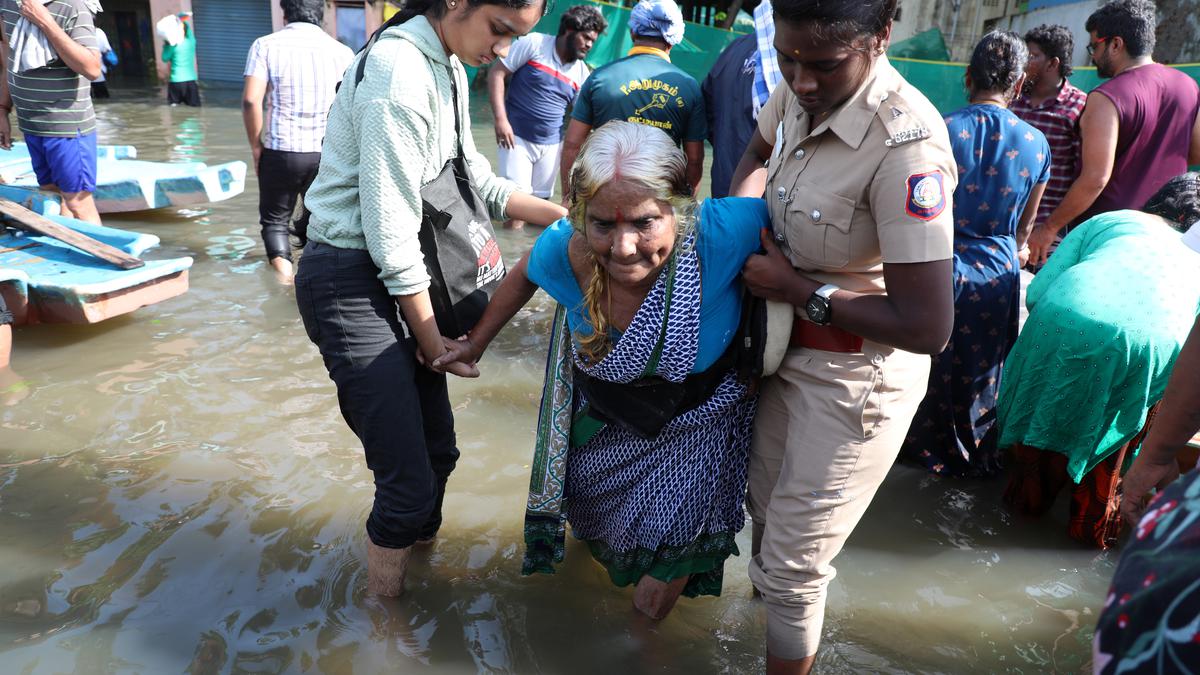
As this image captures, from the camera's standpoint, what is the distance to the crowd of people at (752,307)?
5.91 ft

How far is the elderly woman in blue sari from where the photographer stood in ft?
6.47

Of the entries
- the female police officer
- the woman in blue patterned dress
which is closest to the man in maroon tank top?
the woman in blue patterned dress

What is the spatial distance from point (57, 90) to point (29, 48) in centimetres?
24

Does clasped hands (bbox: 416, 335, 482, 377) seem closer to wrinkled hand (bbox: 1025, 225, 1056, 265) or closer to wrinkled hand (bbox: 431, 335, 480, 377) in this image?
wrinkled hand (bbox: 431, 335, 480, 377)

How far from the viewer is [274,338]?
467 cm

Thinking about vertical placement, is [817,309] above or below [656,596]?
above

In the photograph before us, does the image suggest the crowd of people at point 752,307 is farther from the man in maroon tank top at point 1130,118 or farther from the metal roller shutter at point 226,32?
the metal roller shutter at point 226,32

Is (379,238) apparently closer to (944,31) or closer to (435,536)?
(435,536)

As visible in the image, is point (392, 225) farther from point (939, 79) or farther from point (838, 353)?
point (939, 79)

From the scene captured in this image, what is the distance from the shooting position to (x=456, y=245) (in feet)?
7.31

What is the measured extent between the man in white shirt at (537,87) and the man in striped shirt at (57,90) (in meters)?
2.62

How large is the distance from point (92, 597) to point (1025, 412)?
321 cm

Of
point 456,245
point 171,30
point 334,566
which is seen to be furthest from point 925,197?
point 171,30

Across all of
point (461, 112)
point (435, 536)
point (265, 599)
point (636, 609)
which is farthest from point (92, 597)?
point (461, 112)
